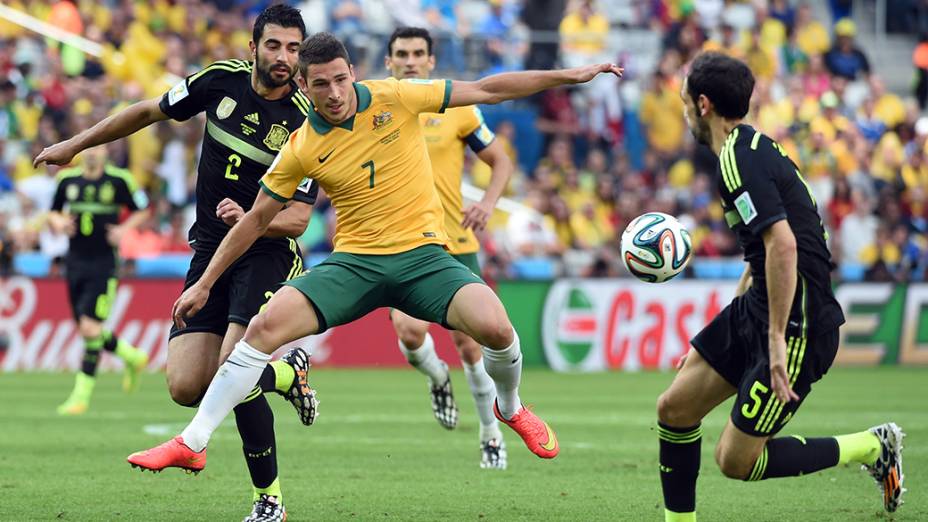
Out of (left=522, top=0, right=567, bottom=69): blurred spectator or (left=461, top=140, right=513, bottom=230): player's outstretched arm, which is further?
(left=522, top=0, right=567, bottom=69): blurred spectator

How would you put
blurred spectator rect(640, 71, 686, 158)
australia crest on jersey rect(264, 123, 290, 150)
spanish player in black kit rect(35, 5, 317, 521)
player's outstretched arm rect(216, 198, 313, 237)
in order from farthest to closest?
blurred spectator rect(640, 71, 686, 158) → australia crest on jersey rect(264, 123, 290, 150) → player's outstretched arm rect(216, 198, 313, 237) → spanish player in black kit rect(35, 5, 317, 521)

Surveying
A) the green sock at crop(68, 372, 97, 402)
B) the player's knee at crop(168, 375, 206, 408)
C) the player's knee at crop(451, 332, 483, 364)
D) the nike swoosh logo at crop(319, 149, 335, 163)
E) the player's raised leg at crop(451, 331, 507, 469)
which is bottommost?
the green sock at crop(68, 372, 97, 402)

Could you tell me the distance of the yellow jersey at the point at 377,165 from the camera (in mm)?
7531

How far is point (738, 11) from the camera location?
1033 inches

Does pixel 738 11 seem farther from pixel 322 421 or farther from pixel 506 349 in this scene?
pixel 506 349

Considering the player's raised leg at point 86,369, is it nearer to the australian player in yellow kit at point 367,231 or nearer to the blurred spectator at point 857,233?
the australian player in yellow kit at point 367,231

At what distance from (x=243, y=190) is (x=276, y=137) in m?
0.36

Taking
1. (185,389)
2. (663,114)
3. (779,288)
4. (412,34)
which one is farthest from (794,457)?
(663,114)

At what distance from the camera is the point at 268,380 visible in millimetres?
7887

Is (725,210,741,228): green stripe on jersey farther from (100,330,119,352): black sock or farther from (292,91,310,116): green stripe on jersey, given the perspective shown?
(100,330,119,352): black sock

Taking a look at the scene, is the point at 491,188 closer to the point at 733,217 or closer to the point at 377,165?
the point at 377,165

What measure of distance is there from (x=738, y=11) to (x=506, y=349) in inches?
778

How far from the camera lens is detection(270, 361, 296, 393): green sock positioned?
7926 millimetres

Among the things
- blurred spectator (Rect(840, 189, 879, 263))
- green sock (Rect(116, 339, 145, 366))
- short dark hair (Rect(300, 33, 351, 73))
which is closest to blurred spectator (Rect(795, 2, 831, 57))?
blurred spectator (Rect(840, 189, 879, 263))
